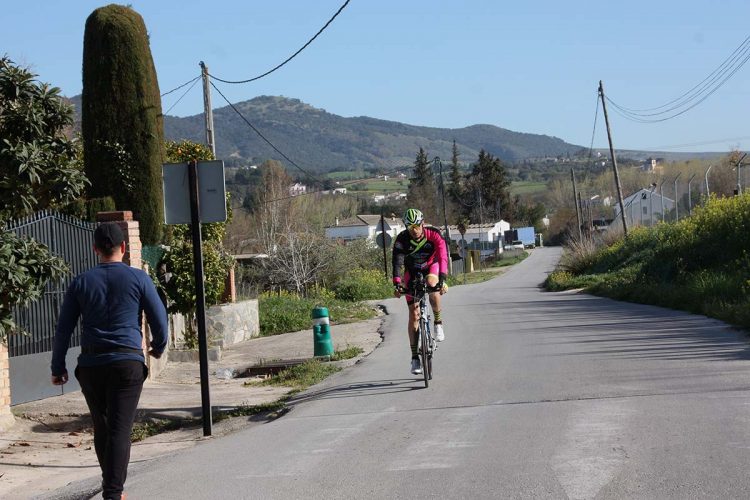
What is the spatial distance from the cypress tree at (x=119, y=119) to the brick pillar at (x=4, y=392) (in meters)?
7.87

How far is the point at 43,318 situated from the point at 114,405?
653 cm

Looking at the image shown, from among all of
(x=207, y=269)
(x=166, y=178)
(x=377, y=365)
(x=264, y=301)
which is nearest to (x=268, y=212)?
(x=264, y=301)

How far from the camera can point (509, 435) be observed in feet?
25.7

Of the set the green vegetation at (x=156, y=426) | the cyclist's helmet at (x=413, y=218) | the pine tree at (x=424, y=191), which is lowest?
the green vegetation at (x=156, y=426)

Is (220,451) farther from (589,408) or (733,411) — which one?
(733,411)

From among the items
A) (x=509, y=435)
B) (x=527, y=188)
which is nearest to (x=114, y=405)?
(x=509, y=435)

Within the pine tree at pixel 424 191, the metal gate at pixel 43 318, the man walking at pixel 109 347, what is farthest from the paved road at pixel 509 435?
the pine tree at pixel 424 191

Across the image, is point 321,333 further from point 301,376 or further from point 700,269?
point 700,269

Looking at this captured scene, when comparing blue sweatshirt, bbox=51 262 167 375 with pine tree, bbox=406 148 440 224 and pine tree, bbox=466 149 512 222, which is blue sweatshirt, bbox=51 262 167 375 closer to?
pine tree, bbox=406 148 440 224

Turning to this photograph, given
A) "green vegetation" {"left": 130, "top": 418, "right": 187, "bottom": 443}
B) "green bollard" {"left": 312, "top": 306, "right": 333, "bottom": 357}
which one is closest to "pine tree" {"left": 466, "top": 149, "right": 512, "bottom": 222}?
"green bollard" {"left": 312, "top": 306, "right": 333, "bottom": 357}

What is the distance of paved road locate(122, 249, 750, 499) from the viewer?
629 cm

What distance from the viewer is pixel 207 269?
19297 millimetres

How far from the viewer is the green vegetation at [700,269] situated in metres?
19.2

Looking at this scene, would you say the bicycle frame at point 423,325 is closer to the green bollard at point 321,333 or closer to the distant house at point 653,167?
the green bollard at point 321,333
